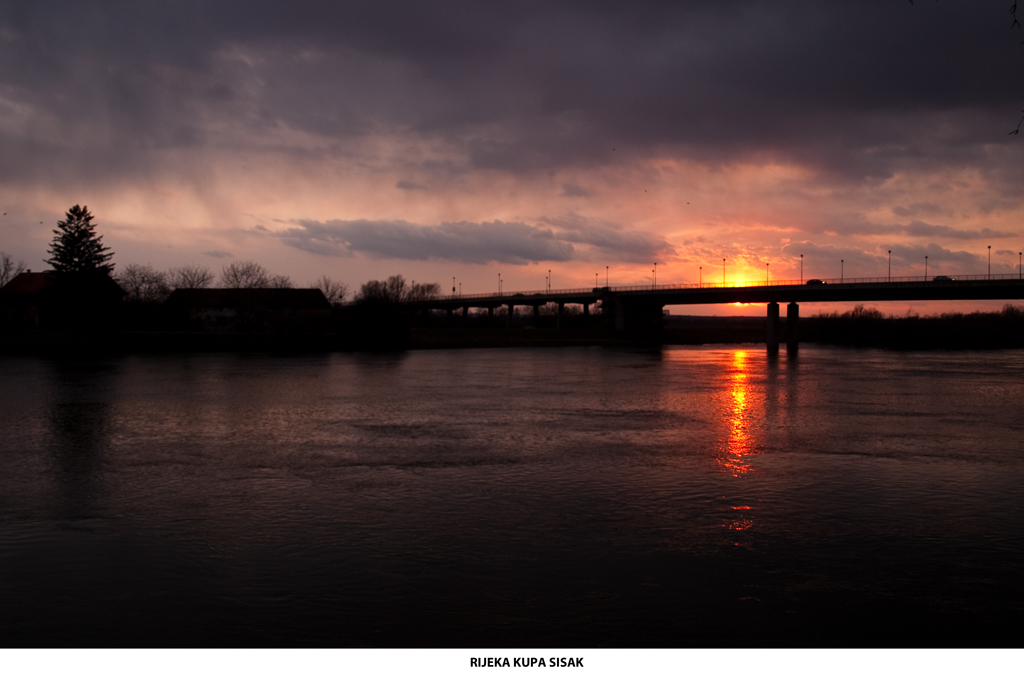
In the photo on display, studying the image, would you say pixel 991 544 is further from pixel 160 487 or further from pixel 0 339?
pixel 0 339

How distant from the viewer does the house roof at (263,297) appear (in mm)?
133000

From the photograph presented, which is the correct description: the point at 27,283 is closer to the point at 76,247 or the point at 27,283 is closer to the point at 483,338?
the point at 76,247

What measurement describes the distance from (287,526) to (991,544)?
11.7 meters

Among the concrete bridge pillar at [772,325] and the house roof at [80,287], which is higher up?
the house roof at [80,287]

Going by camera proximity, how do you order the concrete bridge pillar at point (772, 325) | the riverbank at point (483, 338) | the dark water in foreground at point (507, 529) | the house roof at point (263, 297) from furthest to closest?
the house roof at point (263, 297), the concrete bridge pillar at point (772, 325), the riverbank at point (483, 338), the dark water in foreground at point (507, 529)

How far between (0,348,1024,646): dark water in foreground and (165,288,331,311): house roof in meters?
107

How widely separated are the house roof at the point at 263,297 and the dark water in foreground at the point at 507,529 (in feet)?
351

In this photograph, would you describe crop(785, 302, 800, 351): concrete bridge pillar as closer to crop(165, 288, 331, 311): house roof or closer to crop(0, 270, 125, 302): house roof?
crop(165, 288, 331, 311): house roof

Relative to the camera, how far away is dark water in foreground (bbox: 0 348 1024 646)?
29.9ft

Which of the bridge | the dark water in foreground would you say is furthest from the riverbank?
the dark water in foreground

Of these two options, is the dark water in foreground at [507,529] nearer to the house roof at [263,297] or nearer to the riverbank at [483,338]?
the riverbank at [483,338]

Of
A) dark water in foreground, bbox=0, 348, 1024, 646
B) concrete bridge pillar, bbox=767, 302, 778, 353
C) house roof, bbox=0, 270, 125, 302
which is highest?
house roof, bbox=0, 270, 125, 302

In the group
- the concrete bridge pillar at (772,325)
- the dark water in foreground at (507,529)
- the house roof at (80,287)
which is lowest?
the dark water in foreground at (507,529)

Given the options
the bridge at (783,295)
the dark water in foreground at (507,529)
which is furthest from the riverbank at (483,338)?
the dark water in foreground at (507,529)
